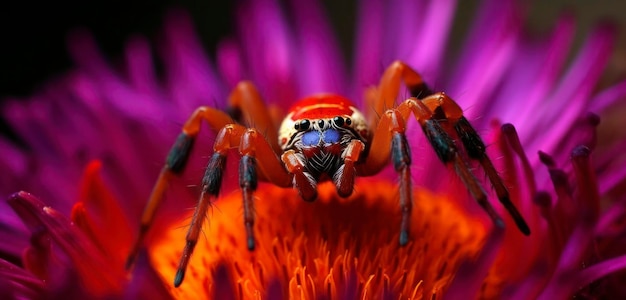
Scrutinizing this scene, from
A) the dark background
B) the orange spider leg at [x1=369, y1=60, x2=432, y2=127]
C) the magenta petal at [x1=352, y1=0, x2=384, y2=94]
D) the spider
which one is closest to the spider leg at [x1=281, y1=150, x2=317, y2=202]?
the spider

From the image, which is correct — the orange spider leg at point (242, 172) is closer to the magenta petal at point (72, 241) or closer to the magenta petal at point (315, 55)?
the magenta petal at point (72, 241)

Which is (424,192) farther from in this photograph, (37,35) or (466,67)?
(37,35)

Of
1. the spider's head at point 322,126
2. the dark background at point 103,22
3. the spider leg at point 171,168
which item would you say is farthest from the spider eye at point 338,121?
the dark background at point 103,22

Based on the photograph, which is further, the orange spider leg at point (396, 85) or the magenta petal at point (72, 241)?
the orange spider leg at point (396, 85)

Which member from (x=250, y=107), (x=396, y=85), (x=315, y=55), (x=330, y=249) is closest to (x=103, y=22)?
(x=315, y=55)

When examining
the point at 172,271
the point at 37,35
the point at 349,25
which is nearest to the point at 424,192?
the point at 172,271

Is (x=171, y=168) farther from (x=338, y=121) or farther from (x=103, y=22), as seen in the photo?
(x=103, y=22)

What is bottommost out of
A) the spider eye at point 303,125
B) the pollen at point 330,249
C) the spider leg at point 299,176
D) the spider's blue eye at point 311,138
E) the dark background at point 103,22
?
the pollen at point 330,249
